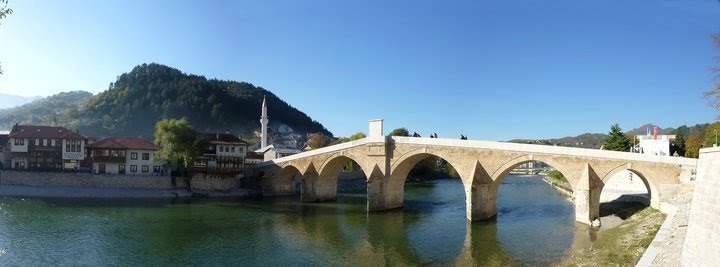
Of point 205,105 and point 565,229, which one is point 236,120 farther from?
point 565,229

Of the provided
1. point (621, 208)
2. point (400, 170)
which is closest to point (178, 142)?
point (400, 170)

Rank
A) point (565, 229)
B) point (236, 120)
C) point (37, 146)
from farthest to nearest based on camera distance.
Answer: point (236, 120) → point (37, 146) → point (565, 229)

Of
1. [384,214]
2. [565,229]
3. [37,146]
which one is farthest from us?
[37,146]

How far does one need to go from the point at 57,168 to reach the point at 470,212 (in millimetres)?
29593

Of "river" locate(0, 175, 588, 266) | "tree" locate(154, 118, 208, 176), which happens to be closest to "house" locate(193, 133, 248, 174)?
"tree" locate(154, 118, 208, 176)

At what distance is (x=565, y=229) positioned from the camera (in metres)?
19.5

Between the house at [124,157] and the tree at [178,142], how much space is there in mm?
1561

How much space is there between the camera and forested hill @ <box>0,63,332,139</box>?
247ft

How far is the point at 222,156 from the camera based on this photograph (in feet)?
115

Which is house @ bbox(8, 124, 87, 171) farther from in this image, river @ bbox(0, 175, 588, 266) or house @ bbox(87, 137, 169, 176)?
river @ bbox(0, 175, 588, 266)

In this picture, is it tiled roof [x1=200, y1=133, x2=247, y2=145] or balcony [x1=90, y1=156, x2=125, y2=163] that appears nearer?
balcony [x1=90, y1=156, x2=125, y2=163]

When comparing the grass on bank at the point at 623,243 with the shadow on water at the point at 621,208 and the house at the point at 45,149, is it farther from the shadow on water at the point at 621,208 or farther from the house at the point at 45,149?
the house at the point at 45,149

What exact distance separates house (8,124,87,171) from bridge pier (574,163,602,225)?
109 feet

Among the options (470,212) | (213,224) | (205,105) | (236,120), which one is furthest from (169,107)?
(470,212)
